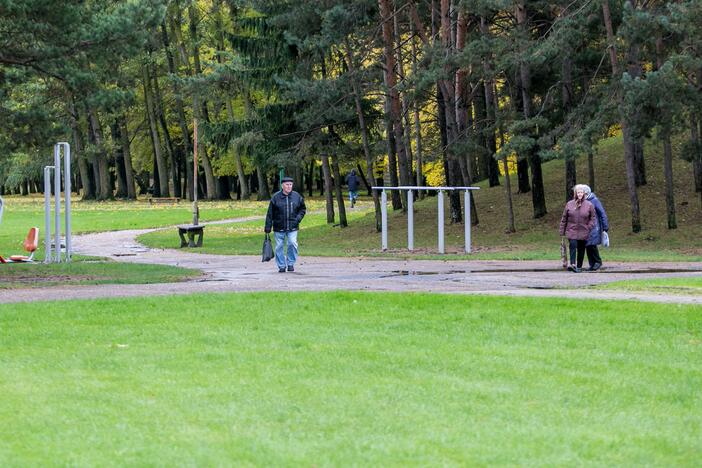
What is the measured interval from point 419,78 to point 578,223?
12704 millimetres

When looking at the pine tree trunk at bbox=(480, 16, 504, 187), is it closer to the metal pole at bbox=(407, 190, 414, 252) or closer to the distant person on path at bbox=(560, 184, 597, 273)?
the metal pole at bbox=(407, 190, 414, 252)

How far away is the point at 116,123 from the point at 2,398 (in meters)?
71.5

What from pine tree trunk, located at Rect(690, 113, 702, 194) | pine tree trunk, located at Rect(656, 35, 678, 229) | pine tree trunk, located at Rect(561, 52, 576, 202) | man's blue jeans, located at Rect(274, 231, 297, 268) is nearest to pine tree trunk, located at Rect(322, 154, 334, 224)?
pine tree trunk, located at Rect(561, 52, 576, 202)

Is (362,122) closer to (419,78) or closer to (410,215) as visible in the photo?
(419,78)

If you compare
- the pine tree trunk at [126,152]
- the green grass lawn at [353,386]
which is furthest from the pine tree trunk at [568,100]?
the pine tree trunk at [126,152]

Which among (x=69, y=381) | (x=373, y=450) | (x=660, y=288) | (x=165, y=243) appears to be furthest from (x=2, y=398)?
(x=165, y=243)

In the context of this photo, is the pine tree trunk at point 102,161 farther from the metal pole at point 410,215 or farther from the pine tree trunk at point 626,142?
the pine tree trunk at point 626,142

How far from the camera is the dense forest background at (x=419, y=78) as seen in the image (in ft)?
77.7

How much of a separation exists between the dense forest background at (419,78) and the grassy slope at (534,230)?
663mm

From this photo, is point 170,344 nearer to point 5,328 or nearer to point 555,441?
point 5,328

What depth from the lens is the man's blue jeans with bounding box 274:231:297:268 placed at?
71.8ft

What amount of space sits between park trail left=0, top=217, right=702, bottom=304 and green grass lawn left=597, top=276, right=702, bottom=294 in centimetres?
44

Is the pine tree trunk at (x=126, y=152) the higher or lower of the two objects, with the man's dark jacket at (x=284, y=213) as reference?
higher

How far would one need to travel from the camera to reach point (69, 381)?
8.98m
